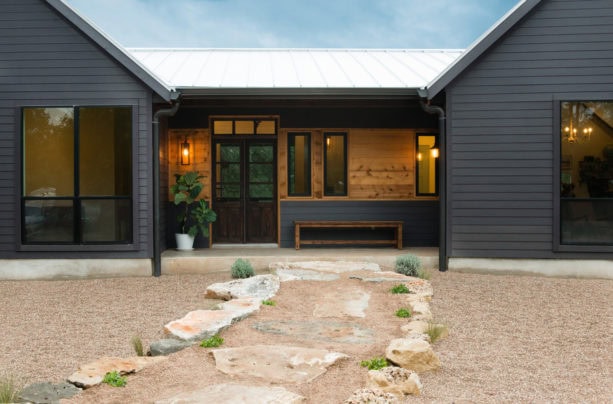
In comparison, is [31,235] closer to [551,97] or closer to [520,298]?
[520,298]

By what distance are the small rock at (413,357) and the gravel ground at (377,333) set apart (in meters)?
0.08

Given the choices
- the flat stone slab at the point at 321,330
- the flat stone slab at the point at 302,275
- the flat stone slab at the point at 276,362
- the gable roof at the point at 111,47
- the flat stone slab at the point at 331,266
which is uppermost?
the gable roof at the point at 111,47

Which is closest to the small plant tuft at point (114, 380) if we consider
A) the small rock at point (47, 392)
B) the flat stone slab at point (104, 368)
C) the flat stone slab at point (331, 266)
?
the flat stone slab at point (104, 368)

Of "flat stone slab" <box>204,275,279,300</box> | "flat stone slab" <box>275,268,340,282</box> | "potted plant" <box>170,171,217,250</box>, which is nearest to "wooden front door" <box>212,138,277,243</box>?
"potted plant" <box>170,171,217,250</box>

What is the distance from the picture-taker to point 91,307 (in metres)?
6.99

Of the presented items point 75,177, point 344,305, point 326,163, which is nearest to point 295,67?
point 326,163

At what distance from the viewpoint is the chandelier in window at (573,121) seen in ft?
29.4

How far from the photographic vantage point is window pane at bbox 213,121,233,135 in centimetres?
1077

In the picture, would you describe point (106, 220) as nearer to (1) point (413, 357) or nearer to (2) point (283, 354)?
(2) point (283, 354)

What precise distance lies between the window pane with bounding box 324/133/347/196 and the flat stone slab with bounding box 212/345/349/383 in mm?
6308

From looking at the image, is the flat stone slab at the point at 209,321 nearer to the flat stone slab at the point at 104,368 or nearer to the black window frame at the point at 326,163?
the flat stone slab at the point at 104,368

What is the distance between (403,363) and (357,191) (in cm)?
661

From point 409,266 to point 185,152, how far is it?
479cm

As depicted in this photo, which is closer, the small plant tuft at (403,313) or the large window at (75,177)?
the small plant tuft at (403,313)
